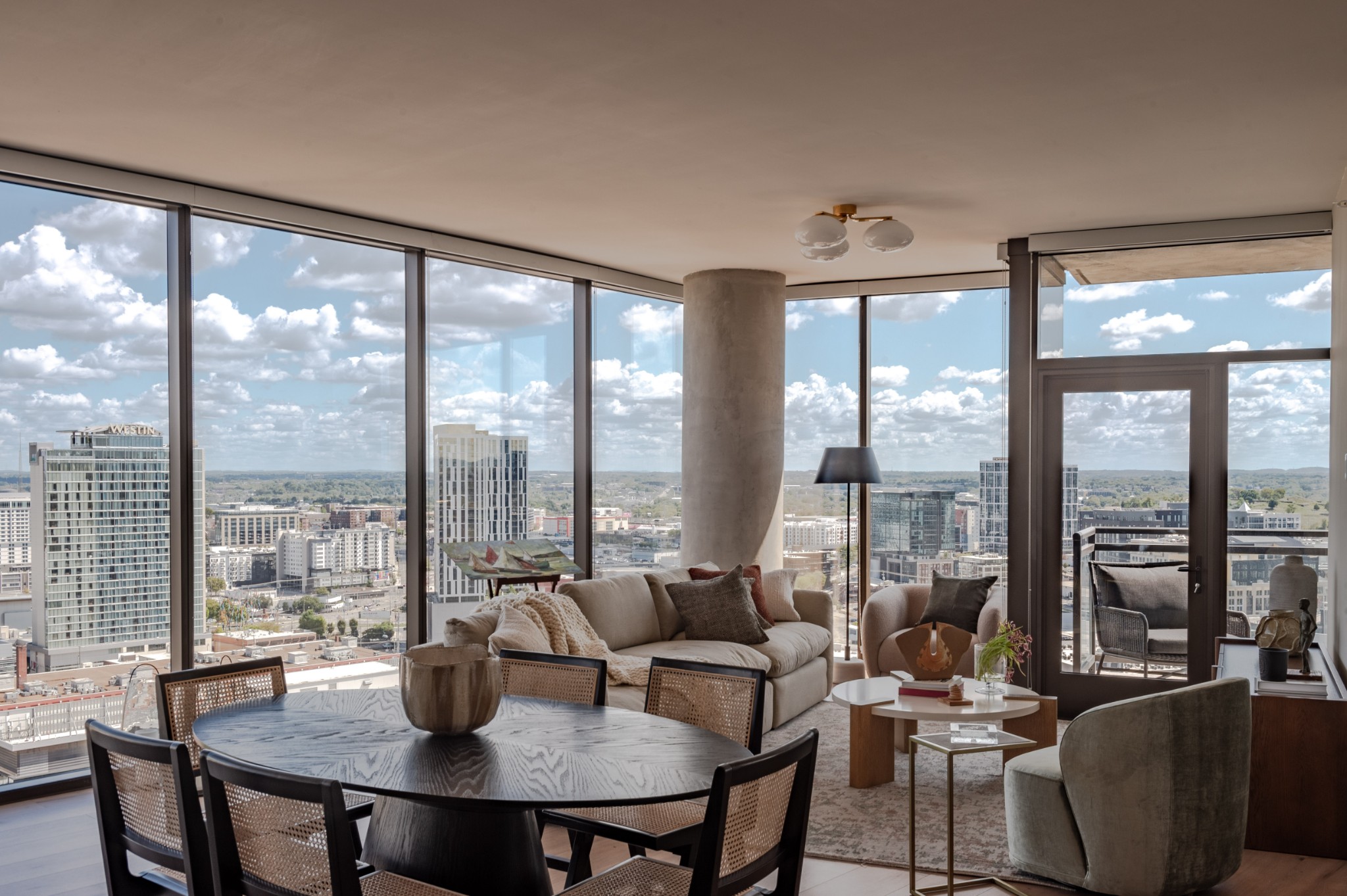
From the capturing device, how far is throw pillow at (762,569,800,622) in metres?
6.63

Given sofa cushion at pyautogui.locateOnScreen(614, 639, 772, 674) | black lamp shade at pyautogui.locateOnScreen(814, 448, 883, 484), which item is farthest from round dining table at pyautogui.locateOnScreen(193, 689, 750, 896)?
black lamp shade at pyautogui.locateOnScreen(814, 448, 883, 484)

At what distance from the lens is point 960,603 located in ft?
20.5

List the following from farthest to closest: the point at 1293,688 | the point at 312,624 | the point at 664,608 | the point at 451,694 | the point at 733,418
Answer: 1. the point at 733,418
2. the point at 664,608
3. the point at 312,624
4. the point at 1293,688
5. the point at 451,694

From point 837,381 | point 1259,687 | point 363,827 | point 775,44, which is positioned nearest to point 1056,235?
point 837,381

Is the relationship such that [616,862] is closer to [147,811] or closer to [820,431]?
[147,811]

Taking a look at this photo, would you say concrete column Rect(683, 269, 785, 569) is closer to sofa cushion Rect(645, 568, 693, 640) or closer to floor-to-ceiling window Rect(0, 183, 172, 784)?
sofa cushion Rect(645, 568, 693, 640)

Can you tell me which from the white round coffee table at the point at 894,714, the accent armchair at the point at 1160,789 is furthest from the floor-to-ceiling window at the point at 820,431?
the accent armchair at the point at 1160,789

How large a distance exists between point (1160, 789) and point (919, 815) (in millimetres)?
1204

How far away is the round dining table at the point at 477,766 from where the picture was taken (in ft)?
7.15

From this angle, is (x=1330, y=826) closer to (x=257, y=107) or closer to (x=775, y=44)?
(x=775, y=44)

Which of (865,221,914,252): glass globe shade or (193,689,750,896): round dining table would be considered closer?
(193,689,750,896): round dining table

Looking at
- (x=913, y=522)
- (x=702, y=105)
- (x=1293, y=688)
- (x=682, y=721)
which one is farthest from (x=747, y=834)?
(x=913, y=522)

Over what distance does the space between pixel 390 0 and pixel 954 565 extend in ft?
18.5

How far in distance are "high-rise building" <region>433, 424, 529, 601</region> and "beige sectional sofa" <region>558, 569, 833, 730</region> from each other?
3.36ft
